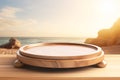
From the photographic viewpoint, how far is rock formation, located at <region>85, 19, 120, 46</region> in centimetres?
208

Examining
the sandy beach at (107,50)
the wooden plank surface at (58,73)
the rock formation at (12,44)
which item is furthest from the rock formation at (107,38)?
the wooden plank surface at (58,73)

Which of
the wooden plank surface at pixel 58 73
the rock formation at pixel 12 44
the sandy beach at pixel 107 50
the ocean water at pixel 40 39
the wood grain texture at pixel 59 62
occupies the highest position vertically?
the wood grain texture at pixel 59 62

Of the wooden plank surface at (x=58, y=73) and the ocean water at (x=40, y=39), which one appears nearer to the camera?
the wooden plank surface at (x=58, y=73)

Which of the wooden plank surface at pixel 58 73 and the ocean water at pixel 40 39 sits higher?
the wooden plank surface at pixel 58 73

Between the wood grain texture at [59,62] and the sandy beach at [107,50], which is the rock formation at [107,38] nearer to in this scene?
the sandy beach at [107,50]

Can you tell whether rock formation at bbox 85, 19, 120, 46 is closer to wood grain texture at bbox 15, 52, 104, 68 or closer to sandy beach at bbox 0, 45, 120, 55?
sandy beach at bbox 0, 45, 120, 55

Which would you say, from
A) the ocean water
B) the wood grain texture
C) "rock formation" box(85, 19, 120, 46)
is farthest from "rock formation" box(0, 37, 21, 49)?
the wood grain texture

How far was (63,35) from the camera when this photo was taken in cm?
208

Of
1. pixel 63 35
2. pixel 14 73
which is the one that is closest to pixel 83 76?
pixel 14 73

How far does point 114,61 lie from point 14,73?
605 mm

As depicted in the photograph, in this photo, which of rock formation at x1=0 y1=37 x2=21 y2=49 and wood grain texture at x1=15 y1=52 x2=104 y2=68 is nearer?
wood grain texture at x1=15 y1=52 x2=104 y2=68

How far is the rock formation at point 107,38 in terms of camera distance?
2084 mm

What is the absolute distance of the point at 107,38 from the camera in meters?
2.18

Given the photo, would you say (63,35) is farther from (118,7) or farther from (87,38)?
(118,7)
